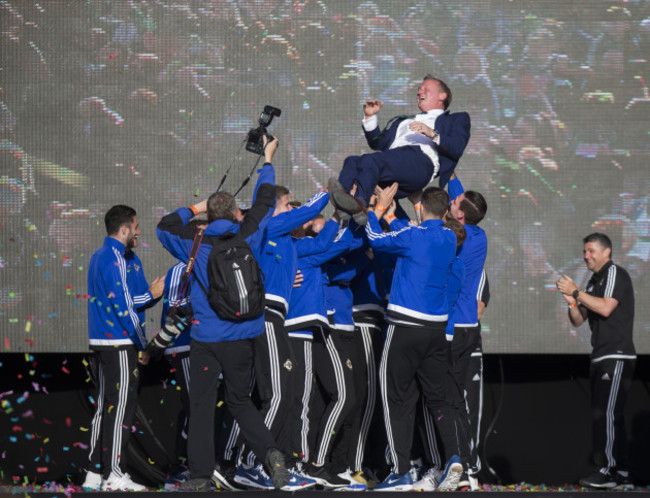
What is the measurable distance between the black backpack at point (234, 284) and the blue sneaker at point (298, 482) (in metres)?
0.80

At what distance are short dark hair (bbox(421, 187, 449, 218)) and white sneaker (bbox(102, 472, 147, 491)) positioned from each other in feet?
6.08

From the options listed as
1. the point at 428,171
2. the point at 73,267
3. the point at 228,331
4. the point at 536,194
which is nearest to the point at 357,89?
the point at 536,194

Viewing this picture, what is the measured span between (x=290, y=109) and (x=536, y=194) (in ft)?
5.69

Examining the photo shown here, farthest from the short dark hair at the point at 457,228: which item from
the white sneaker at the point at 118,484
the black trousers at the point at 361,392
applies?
the white sneaker at the point at 118,484

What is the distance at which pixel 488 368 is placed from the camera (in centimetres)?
620

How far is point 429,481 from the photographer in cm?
416

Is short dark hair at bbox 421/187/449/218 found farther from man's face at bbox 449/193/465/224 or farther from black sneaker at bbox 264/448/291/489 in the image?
black sneaker at bbox 264/448/291/489

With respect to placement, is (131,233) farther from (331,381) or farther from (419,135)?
(419,135)

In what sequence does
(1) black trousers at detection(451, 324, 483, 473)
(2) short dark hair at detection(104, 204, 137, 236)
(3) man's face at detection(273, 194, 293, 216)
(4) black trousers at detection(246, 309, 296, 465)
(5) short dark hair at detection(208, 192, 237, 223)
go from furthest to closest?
(3) man's face at detection(273, 194, 293, 216)
(1) black trousers at detection(451, 324, 483, 473)
(2) short dark hair at detection(104, 204, 137, 236)
(4) black trousers at detection(246, 309, 296, 465)
(5) short dark hair at detection(208, 192, 237, 223)

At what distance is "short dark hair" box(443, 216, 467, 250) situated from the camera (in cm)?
421

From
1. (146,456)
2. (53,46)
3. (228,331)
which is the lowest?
(146,456)

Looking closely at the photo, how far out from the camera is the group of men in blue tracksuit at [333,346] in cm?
378

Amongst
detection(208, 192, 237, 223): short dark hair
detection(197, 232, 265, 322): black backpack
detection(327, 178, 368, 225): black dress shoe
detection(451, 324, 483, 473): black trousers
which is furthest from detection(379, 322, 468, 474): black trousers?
detection(208, 192, 237, 223): short dark hair

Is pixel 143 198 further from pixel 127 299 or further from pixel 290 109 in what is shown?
pixel 127 299
